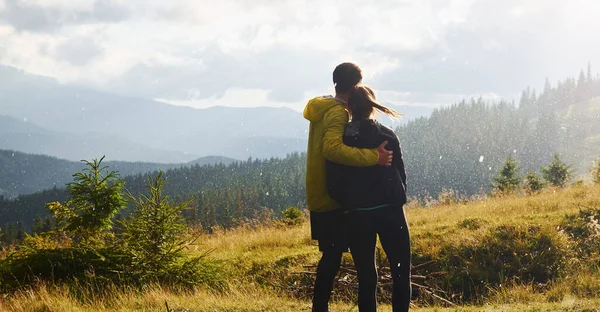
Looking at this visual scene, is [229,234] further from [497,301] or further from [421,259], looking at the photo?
[497,301]

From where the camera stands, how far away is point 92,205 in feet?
26.4

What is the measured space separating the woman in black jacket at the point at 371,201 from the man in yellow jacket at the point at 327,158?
11 cm

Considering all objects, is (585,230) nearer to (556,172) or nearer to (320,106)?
(320,106)

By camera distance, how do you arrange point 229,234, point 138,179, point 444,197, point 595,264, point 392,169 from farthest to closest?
point 138,179
point 444,197
point 229,234
point 595,264
point 392,169

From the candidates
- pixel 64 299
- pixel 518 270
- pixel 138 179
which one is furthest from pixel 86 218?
pixel 138 179

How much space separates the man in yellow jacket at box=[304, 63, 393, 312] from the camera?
4.11 meters

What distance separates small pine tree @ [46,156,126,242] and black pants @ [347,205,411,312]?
5445mm

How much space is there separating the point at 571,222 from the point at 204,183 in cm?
18774

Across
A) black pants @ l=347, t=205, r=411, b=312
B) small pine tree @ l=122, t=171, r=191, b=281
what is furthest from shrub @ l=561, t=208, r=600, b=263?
small pine tree @ l=122, t=171, r=191, b=281

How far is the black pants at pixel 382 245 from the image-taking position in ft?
13.2

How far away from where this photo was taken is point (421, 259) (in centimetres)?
850

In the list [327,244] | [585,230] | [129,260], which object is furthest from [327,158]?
[585,230]

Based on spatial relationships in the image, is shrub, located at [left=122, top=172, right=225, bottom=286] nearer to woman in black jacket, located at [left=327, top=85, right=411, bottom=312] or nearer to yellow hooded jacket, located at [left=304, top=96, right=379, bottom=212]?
yellow hooded jacket, located at [left=304, top=96, right=379, bottom=212]

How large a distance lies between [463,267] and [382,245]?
468 cm
